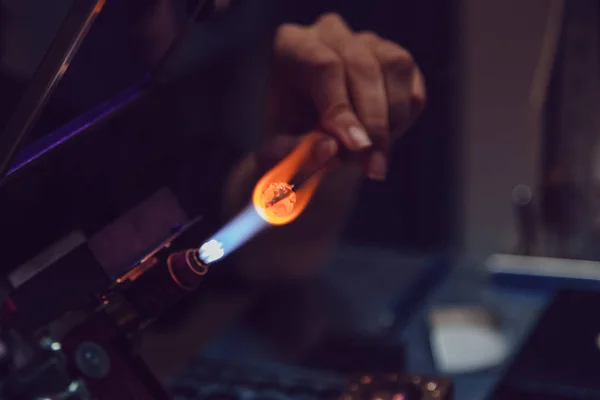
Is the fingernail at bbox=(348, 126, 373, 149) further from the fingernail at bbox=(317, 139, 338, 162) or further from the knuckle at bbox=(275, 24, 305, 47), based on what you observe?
the knuckle at bbox=(275, 24, 305, 47)

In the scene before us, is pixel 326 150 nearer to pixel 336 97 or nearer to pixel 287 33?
pixel 336 97

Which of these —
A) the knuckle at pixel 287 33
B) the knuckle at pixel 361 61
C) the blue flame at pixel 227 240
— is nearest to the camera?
the blue flame at pixel 227 240

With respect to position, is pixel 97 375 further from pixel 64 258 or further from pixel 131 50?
pixel 131 50

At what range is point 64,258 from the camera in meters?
0.53

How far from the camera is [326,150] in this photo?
603 millimetres

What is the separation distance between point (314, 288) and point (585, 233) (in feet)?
1.23

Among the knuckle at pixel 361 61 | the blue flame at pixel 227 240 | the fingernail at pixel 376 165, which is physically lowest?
the fingernail at pixel 376 165

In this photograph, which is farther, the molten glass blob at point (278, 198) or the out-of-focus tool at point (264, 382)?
the out-of-focus tool at point (264, 382)

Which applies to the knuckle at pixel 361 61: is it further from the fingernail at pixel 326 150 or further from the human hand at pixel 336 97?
the fingernail at pixel 326 150

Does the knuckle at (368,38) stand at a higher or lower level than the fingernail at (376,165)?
higher

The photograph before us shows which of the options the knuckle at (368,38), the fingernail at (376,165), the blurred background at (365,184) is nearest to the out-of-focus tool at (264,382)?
the blurred background at (365,184)

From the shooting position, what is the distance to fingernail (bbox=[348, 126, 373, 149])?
24.0 inches

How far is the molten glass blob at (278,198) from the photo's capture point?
566 millimetres

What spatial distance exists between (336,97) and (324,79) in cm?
4
